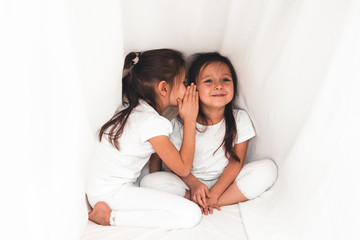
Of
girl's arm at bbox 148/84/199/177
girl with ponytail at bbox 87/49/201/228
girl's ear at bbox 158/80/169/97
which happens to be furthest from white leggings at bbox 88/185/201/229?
girl's ear at bbox 158/80/169/97

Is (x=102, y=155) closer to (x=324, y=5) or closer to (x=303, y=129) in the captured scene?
(x=303, y=129)

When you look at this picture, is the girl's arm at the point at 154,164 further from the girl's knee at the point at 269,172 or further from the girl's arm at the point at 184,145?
the girl's knee at the point at 269,172

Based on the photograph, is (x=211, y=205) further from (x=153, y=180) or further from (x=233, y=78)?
(x=233, y=78)

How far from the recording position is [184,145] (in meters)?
1.07

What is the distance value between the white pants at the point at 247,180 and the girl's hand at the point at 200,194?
0.04 meters

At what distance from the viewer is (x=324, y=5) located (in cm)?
72

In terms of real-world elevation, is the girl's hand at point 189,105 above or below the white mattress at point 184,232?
above

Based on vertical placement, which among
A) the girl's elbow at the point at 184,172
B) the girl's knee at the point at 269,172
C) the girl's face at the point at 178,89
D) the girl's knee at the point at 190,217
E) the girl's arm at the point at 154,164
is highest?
the girl's face at the point at 178,89

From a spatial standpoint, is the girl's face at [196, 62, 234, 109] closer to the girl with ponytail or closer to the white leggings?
the girl with ponytail

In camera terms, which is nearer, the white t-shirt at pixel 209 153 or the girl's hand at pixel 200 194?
the girl's hand at pixel 200 194

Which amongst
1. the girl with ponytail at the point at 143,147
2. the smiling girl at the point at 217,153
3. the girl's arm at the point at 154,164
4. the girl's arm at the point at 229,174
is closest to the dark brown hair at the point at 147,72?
the girl with ponytail at the point at 143,147

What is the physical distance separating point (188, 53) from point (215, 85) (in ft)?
0.46

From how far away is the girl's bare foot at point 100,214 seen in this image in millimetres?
963

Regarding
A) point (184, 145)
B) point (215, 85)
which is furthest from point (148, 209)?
point (215, 85)
